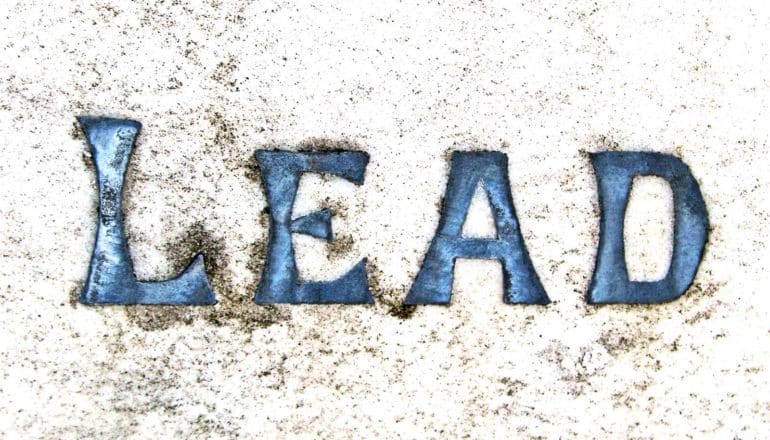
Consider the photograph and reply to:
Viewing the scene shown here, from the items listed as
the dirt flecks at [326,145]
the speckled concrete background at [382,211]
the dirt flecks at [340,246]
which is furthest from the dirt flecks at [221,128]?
the dirt flecks at [340,246]

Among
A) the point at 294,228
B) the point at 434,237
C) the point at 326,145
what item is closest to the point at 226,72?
the point at 326,145

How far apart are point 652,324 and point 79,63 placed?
4.96 feet

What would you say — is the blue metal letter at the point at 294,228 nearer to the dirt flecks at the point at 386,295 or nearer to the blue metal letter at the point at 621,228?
the dirt flecks at the point at 386,295

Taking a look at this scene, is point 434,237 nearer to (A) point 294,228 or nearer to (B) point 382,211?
(B) point 382,211

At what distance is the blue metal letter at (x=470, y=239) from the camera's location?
159 cm

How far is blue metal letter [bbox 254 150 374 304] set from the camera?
1.56 metres

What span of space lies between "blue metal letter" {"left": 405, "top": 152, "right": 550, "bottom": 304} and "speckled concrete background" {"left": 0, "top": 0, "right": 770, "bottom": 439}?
4cm

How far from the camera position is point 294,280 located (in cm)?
159

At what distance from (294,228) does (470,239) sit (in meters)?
0.42

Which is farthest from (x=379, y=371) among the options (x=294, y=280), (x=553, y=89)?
(x=553, y=89)

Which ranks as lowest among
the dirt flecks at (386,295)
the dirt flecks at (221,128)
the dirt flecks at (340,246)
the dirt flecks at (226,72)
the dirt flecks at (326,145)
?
the dirt flecks at (386,295)

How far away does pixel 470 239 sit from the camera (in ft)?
5.26

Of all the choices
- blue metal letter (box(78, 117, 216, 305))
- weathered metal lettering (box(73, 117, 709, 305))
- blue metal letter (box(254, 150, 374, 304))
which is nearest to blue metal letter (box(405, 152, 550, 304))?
weathered metal lettering (box(73, 117, 709, 305))

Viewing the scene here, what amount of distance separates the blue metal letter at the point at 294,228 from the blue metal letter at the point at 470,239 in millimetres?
159
